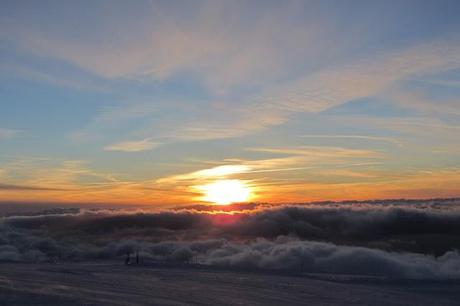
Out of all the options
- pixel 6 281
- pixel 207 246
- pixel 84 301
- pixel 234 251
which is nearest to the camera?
pixel 84 301

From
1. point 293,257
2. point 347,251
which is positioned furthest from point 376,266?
point 293,257

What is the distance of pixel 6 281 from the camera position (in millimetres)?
22328

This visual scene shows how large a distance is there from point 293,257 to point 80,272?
2514 centimetres

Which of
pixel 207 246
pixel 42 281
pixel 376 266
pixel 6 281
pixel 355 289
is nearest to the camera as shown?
pixel 6 281

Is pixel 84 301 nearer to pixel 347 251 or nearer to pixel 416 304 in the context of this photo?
pixel 416 304

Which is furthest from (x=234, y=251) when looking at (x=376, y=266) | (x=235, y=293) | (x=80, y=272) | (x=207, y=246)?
(x=235, y=293)

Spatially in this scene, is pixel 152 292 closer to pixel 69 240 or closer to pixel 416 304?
pixel 416 304

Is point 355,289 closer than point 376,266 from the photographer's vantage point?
Yes

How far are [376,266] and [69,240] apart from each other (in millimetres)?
49386

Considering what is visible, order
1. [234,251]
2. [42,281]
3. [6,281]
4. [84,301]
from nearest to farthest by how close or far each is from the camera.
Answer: [84,301]
[6,281]
[42,281]
[234,251]

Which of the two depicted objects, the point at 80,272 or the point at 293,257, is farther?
the point at 293,257

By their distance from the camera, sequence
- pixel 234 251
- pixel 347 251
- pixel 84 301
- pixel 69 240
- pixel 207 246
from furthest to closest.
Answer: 1. pixel 69 240
2. pixel 207 246
3. pixel 234 251
4. pixel 347 251
5. pixel 84 301

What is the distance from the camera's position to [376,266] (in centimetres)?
5041

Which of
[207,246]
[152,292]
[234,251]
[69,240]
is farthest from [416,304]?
[69,240]
